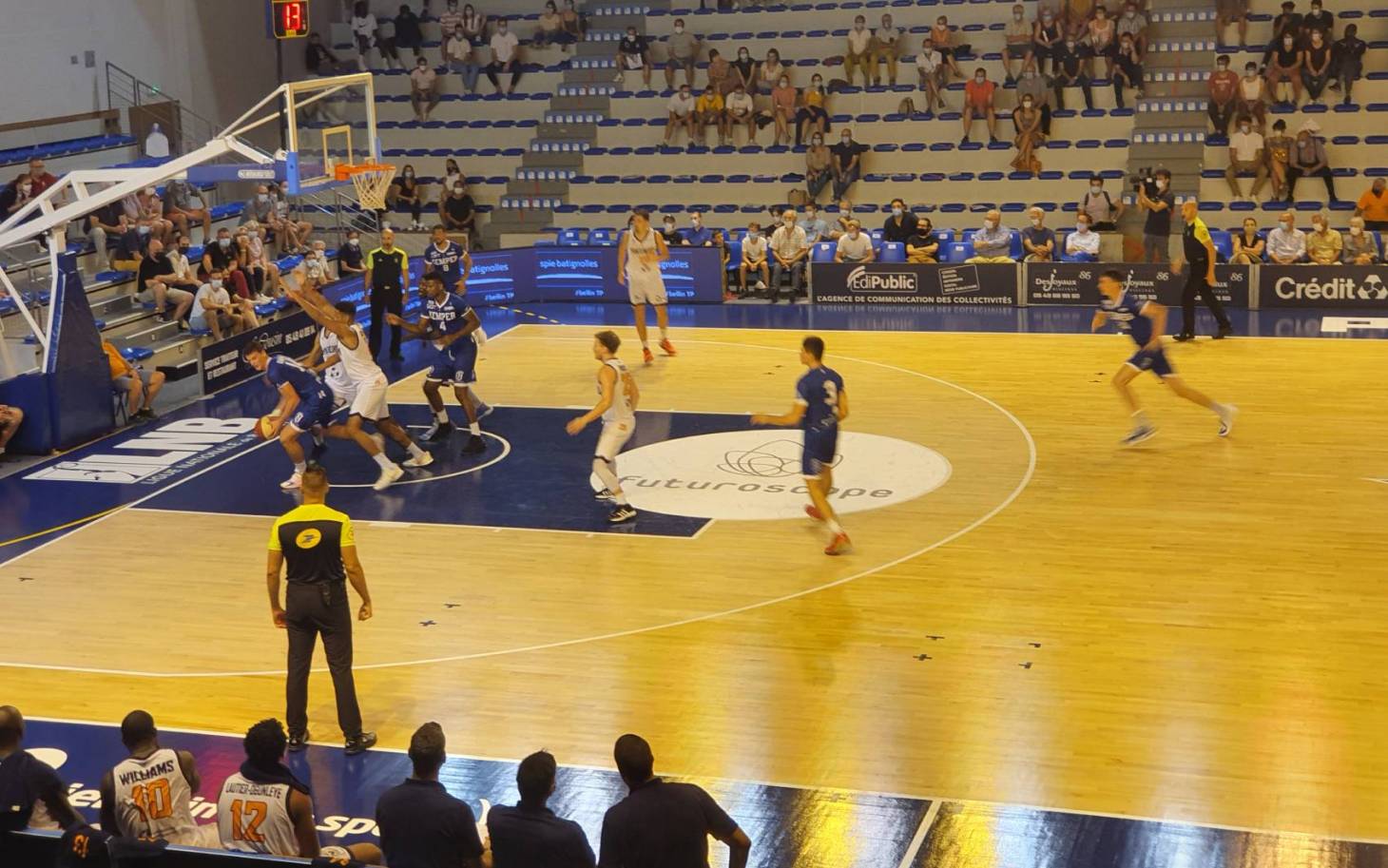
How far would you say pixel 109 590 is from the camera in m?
12.8

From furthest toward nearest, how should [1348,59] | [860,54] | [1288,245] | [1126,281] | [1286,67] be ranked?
[860,54] < [1286,67] < [1348,59] < [1288,245] < [1126,281]

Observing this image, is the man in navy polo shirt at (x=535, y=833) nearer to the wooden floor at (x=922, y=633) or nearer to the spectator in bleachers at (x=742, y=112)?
the wooden floor at (x=922, y=633)

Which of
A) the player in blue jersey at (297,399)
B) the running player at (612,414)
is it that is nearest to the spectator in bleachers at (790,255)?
the player in blue jersey at (297,399)

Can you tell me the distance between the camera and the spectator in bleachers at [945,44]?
29625 millimetres

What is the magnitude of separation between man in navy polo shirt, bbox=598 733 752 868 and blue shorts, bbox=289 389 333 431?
944 centimetres

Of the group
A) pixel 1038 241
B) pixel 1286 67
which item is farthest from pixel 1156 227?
pixel 1286 67

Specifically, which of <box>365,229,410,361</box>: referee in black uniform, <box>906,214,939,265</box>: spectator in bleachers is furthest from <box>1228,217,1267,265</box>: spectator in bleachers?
<box>365,229,410,361</box>: referee in black uniform

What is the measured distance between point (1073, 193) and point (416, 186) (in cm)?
1205

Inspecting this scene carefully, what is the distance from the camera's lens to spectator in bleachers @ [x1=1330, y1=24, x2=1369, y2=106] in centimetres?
2714

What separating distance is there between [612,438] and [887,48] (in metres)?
18.5

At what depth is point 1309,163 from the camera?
26.3m

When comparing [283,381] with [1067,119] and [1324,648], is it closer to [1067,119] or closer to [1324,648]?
[1324,648]

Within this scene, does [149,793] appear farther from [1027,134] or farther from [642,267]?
[1027,134]

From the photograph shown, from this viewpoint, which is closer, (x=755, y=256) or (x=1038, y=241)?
(x=1038, y=241)
